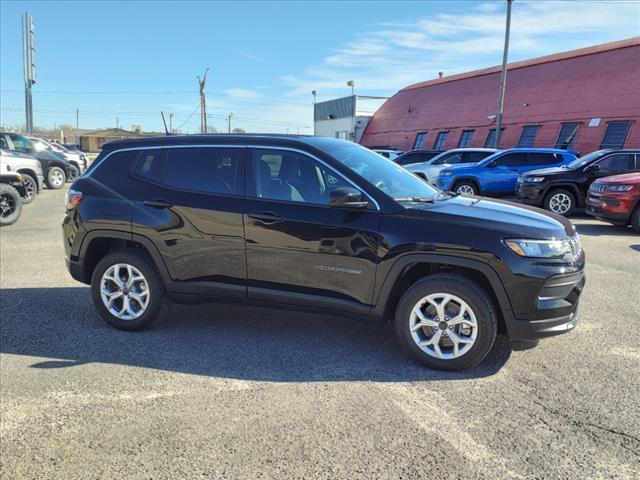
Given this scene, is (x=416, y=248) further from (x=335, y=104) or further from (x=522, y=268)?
(x=335, y=104)

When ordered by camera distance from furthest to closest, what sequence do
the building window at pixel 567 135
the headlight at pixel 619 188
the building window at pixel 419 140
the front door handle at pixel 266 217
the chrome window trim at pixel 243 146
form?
the building window at pixel 419 140 < the building window at pixel 567 135 < the headlight at pixel 619 188 < the front door handle at pixel 266 217 < the chrome window trim at pixel 243 146

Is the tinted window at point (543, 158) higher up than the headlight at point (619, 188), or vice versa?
the tinted window at point (543, 158)

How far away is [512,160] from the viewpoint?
1602 cm

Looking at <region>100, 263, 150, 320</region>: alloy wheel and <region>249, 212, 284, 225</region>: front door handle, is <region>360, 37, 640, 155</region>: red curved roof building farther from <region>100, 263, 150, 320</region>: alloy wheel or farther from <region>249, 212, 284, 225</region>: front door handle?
<region>100, 263, 150, 320</region>: alloy wheel

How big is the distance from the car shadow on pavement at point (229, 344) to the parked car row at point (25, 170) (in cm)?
643

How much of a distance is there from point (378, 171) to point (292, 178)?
80 centimetres

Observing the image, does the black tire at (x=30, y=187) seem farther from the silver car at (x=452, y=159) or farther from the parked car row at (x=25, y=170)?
the silver car at (x=452, y=159)

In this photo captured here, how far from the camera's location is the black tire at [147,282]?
4723mm

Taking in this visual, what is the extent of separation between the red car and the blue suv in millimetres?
4987

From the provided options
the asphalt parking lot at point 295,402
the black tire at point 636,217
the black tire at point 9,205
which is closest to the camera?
the asphalt parking lot at point 295,402

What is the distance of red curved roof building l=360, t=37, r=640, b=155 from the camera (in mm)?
24625

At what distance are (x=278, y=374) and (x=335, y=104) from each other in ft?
192

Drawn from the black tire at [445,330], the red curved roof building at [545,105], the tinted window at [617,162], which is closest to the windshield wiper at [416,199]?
the black tire at [445,330]

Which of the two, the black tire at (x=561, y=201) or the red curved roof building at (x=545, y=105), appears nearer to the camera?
the black tire at (x=561, y=201)
